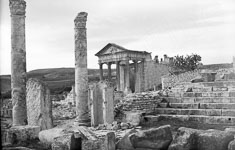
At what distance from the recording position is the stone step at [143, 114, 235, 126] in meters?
12.3

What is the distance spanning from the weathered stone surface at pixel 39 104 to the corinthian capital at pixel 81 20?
173 inches

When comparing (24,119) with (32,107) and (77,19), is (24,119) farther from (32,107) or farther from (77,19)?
(77,19)

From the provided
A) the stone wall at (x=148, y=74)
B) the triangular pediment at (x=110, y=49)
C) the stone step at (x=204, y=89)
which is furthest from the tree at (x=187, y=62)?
the stone step at (x=204, y=89)

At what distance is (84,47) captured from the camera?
46.8 feet

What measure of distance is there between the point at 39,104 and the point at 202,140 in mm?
5529

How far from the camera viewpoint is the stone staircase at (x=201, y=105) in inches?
507

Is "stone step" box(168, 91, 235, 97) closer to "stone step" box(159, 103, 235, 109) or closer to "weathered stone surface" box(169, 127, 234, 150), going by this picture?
"stone step" box(159, 103, 235, 109)

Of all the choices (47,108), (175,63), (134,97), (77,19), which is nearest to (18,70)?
(47,108)

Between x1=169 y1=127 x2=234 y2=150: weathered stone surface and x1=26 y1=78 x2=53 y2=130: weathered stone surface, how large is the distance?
190 inches

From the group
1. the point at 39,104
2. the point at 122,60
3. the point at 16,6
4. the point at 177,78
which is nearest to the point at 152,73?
the point at 122,60

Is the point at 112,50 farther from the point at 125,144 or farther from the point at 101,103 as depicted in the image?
the point at 125,144

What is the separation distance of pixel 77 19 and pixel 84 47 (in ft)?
4.23

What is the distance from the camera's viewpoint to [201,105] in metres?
14.2

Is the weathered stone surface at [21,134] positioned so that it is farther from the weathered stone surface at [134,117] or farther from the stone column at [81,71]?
the weathered stone surface at [134,117]
